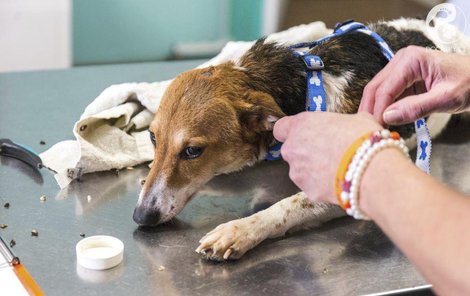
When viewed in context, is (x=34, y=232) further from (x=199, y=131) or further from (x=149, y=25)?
(x=149, y=25)

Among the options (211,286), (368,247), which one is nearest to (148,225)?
(211,286)

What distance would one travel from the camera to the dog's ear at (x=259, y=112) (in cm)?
173

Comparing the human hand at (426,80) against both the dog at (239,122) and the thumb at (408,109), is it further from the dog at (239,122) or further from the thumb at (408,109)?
the dog at (239,122)

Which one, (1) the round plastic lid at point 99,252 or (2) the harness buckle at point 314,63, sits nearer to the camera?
(1) the round plastic lid at point 99,252

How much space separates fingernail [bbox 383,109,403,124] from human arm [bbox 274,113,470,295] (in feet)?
0.76

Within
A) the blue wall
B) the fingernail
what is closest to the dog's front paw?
the fingernail

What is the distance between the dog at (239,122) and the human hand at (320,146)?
1.06ft

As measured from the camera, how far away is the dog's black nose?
1612mm

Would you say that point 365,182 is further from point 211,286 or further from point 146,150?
point 146,150

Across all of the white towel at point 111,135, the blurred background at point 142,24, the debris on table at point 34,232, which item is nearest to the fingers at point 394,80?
the white towel at point 111,135

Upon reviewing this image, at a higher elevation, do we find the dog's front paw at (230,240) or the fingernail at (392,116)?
the fingernail at (392,116)

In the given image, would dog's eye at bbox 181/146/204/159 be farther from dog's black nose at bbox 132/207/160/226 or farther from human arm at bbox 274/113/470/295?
human arm at bbox 274/113/470/295

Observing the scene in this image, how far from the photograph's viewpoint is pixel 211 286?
55.9 inches

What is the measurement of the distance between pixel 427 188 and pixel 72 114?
1.28 metres
